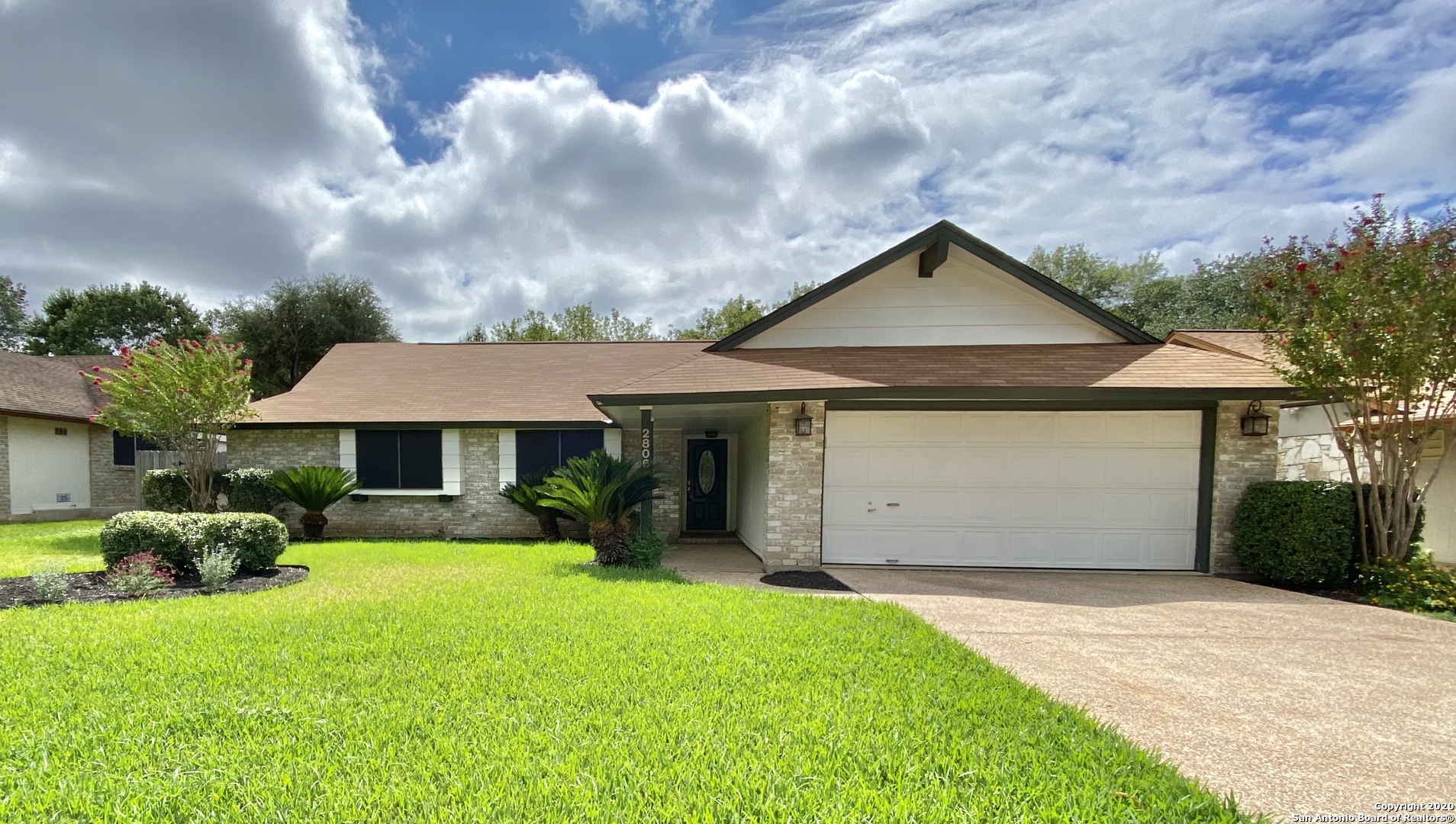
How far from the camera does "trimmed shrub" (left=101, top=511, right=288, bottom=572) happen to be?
23.6 ft

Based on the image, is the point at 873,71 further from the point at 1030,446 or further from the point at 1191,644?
the point at 1191,644

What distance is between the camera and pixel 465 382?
13484 mm

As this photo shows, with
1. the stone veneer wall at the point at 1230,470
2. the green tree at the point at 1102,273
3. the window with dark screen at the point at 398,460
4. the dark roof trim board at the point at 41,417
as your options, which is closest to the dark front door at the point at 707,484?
the window with dark screen at the point at 398,460

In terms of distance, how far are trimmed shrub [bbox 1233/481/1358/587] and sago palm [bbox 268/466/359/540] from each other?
1529 cm

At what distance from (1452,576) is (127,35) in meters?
18.3

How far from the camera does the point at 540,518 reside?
443 inches

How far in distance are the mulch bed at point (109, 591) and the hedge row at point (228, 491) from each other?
3795 mm

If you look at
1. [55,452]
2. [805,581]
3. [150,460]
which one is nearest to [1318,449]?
[805,581]

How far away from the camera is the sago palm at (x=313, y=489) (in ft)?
36.0

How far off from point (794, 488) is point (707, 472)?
4.82 metres

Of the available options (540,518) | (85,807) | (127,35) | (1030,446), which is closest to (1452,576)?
(1030,446)

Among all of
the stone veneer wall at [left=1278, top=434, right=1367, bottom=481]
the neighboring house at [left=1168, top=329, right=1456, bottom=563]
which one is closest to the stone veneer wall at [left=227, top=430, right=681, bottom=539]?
the neighboring house at [left=1168, top=329, right=1456, bottom=563]

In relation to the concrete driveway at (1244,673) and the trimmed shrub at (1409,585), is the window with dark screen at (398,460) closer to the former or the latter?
the concrete driveway at (1244,673)

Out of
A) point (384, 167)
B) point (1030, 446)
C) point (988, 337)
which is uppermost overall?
point (384, 167)
